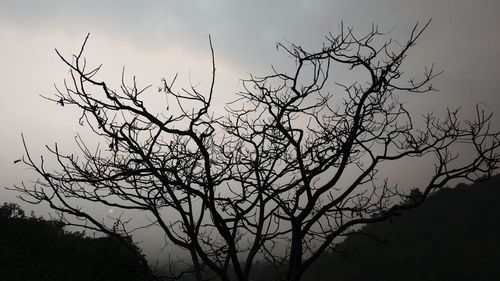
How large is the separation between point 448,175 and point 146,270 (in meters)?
5.18

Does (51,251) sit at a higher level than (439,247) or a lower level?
higher

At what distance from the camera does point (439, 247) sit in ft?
248

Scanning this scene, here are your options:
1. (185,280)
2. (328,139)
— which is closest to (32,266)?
(185,280)

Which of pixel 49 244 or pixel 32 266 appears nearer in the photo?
pixel 32 266

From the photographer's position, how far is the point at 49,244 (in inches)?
1085

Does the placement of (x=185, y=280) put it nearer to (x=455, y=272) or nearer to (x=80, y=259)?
(x=80, y=259)

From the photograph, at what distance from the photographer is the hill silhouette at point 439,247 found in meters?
66.7

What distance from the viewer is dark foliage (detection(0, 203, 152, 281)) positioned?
19.3m

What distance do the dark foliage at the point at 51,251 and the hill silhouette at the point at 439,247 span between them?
45.2 metres

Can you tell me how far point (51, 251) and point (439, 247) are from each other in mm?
73429

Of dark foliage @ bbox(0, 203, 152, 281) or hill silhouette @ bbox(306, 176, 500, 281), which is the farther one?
hill silhouette @ bbox(306, 176, 500, 281)

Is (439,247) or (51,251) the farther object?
(439,247)

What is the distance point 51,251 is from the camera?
2711cm

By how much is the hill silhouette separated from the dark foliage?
45.2 metres
